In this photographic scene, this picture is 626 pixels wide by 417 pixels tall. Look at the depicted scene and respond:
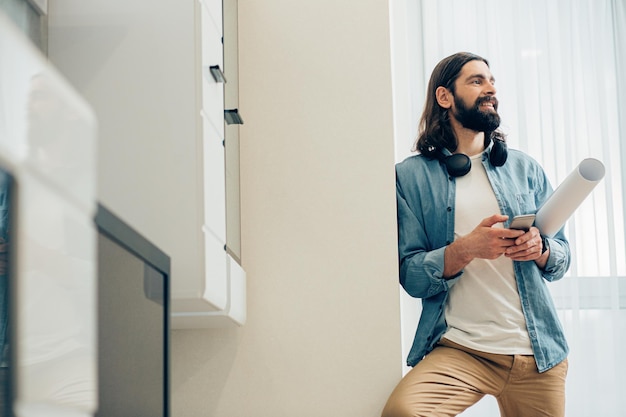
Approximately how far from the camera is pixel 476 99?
2697 mm

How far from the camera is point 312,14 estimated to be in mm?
2496

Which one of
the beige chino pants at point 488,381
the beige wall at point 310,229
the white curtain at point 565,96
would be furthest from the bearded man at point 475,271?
the white curtain at point 565,96

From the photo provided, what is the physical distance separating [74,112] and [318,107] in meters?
1.95

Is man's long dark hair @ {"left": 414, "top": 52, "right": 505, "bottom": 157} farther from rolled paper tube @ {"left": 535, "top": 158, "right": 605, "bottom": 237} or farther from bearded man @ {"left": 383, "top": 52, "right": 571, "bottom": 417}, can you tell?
rolled paper tube @ {"left": 535, "top": 158, "right": 605, "bottom": 237}

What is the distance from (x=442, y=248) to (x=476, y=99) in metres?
0.57

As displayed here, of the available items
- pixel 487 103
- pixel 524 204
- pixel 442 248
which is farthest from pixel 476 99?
pixel 442 248

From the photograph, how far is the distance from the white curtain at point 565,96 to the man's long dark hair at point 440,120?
0.60 m

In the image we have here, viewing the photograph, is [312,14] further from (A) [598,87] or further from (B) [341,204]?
(A) [598,87]

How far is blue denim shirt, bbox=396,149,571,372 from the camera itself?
2414 mm

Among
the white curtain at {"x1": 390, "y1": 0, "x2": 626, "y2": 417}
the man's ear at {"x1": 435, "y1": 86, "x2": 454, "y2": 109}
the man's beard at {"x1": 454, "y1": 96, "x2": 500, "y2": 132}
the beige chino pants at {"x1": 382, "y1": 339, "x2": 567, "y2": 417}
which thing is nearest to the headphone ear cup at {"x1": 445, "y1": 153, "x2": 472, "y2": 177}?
the man's beard at {"x1": 454, "y1": 96, "x2": 500, "y2": 132}

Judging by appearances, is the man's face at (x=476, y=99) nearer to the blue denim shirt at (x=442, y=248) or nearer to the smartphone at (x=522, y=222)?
the blue denim shirt at (x=442, y=248)

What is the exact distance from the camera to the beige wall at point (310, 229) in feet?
7.59

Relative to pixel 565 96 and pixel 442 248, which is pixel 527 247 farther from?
pixel 565 96

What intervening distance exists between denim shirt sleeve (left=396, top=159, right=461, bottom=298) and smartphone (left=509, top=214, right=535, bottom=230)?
22cm
